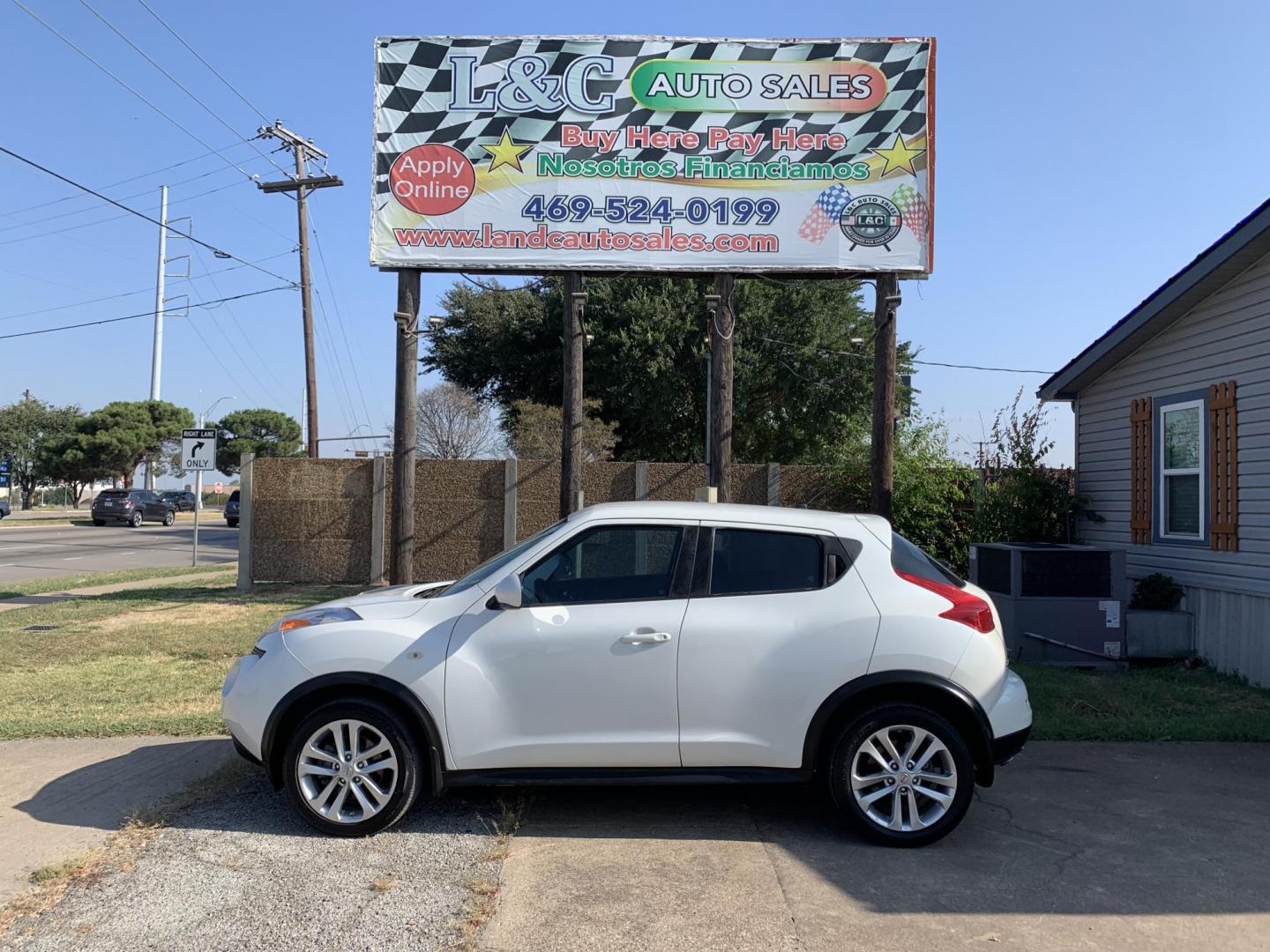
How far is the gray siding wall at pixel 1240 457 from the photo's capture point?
889 centimetres

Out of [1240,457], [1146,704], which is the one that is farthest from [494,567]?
[1240,457]

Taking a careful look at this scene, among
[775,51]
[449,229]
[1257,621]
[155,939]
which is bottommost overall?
[155,939]

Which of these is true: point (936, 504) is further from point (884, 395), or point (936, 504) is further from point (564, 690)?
point (564, 690)

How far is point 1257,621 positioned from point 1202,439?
193 cm

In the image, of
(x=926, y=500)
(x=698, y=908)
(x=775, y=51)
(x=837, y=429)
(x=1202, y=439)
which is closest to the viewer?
(x=698, y=908)

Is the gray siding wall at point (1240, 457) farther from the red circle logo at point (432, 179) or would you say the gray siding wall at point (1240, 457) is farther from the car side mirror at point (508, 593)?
the red circle logo at point (432, 179)

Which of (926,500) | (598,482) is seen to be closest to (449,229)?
(598,482)

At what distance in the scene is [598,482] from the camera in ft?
46.9

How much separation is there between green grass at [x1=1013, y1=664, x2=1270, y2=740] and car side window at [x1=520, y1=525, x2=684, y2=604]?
348 cm

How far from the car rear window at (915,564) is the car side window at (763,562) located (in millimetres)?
396

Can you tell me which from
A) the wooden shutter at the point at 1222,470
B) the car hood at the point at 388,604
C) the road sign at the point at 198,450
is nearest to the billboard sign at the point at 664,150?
the wooden shutter at the point at 1222,470

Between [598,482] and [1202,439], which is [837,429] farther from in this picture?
[1202,439]

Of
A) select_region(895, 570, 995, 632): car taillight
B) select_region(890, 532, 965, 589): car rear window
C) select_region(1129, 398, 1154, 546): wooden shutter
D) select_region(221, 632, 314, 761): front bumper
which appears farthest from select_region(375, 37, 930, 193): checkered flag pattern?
select_region(221, 632, 314, 761): front bumper

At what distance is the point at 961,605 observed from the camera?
5.03 meters
